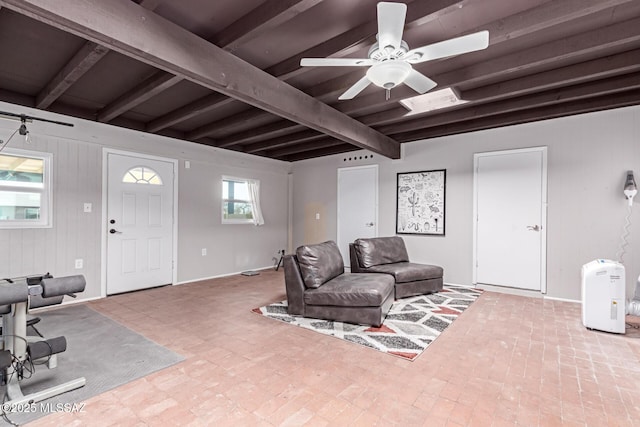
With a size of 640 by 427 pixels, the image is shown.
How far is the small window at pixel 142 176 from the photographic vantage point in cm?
455

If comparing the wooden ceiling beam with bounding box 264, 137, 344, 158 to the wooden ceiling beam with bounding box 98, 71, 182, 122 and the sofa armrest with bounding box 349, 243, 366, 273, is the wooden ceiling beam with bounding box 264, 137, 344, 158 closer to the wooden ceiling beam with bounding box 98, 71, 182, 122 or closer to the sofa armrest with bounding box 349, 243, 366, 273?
the sofa armrest with bounding box 349, 243, 366, 273

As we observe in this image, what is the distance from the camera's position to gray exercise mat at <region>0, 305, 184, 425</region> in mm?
1997

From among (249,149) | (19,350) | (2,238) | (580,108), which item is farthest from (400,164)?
(2,238)

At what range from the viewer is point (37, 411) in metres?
1.80

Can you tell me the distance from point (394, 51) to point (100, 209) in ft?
14.1

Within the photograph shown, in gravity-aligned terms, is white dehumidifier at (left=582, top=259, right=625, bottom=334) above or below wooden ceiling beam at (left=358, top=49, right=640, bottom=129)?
below

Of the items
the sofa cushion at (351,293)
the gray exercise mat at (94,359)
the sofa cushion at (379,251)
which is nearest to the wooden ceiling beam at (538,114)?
the sofa cushion at (379,251)

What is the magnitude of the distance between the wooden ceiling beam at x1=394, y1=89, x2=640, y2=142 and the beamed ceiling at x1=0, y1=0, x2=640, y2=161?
0.8 inches

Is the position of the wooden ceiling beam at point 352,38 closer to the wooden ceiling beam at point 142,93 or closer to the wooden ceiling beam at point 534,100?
the wooden ceiling beam at point 142,93

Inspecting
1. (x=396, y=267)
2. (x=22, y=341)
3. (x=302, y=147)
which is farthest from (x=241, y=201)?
(x=22, y=341)

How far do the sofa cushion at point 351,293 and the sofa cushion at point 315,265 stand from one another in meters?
0.08

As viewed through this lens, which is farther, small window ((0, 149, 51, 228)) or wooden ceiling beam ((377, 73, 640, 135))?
small window ((0, 149, 51, 228))

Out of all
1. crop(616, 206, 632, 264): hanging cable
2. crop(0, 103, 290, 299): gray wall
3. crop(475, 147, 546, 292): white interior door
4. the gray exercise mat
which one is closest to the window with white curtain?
crop(0, 103, 290, 299): gray wall

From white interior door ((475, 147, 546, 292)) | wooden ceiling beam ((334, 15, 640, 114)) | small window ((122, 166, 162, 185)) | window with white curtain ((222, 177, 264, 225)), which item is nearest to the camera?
wooden ceiling beam ((334, 15, 640, 114))
